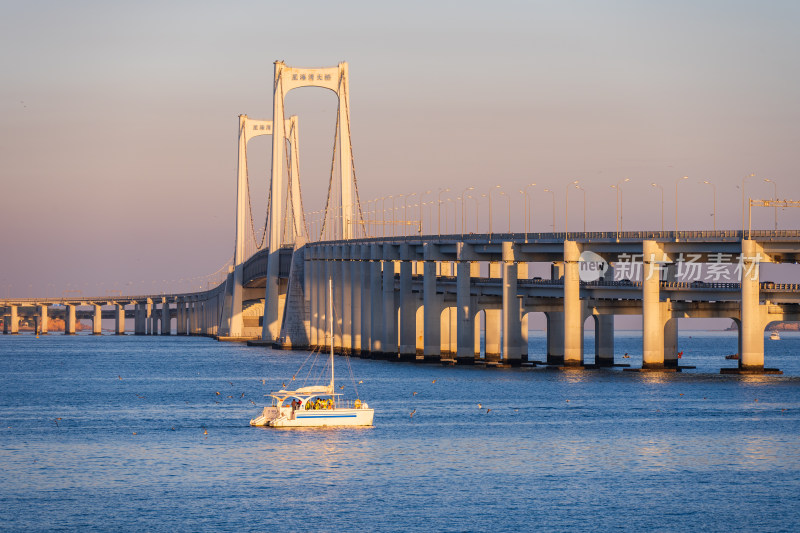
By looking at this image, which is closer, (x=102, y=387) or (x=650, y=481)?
(x=650, y=481)

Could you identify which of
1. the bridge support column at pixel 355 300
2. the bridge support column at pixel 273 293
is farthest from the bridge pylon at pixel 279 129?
the bridge support column at pixel 355 300

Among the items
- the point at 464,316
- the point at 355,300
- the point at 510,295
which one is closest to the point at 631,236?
the point at 510,295

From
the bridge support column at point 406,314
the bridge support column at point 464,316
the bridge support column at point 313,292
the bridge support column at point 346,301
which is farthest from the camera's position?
the bridge support column at point 313,292

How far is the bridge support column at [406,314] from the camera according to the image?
410 ft

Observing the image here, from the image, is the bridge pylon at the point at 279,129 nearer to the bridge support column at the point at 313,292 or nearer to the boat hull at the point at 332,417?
the bridge support column at the point at 313,292

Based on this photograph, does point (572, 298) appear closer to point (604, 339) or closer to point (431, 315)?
point (604, 339)

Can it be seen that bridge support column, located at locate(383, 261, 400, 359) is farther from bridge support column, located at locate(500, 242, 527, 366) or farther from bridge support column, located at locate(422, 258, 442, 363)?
bridge support column, located at locate(500, 242, 527, 366)

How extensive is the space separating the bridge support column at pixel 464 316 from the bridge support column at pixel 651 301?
65.0ft

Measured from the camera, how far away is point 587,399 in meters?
83.1

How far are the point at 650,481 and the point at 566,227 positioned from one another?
185 feet

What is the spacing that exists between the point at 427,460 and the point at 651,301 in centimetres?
4301

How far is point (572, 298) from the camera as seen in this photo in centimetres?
10181

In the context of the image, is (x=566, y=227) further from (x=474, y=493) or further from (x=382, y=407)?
(x=474, y=493)

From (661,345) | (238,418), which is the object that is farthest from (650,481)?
(661,345)
